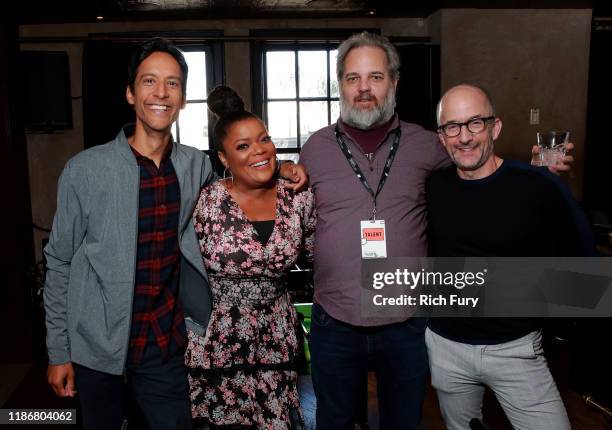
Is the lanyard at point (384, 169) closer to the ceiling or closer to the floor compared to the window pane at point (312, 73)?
closer to the floor

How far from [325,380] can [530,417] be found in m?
0.65

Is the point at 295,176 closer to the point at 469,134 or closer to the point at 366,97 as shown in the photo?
the point at 366,97

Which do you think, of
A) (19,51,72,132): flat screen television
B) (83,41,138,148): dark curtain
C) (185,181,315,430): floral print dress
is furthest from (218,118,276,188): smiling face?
(19,51,72,132): flat screen television

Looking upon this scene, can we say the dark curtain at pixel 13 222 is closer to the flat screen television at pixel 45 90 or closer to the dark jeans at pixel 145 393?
the flat screen television at pixel 45 90

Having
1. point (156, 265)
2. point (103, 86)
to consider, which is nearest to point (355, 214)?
point (156, 265)

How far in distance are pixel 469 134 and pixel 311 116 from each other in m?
4.25

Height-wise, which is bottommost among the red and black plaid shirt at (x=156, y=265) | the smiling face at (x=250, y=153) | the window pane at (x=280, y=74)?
the red and black plaid shirt at (x=156, y=265)

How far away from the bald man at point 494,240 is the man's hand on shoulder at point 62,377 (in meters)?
1.14

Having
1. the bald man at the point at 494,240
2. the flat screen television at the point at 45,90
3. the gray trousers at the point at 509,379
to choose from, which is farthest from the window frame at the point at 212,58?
the gray trousers at the point at 509,379

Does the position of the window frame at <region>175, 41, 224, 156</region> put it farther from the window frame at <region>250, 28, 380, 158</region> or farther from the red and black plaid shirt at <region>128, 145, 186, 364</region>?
the red and black plaid shirt at <region>128, 145, 186, 364</region>

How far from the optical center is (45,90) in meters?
4.86

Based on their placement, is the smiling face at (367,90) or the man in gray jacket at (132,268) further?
the smiling face at (367,90)

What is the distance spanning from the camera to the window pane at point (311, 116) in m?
5.78

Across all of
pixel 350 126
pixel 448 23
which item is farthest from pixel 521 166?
pixel 448 23
